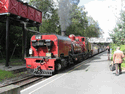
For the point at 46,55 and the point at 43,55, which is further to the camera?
the point at 43,55

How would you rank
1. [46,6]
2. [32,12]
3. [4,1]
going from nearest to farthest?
[4,1] < [32,12] < [46,6]

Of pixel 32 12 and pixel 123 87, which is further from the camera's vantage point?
pixel 32 12

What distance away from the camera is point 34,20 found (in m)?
14.2

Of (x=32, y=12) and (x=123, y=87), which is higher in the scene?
(x=32, y=12)

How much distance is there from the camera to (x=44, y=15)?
24438 mm

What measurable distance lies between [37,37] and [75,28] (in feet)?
71.1

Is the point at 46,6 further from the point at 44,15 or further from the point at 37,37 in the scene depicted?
the point at 37,37

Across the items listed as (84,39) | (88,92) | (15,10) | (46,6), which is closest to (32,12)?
(15,10)

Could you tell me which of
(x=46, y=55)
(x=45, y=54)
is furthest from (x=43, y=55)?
(x=46, y=55)

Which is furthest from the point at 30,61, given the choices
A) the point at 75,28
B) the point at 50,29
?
the point at 75,28

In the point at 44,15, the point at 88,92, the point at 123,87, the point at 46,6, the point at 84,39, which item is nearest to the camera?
the point at 88,92

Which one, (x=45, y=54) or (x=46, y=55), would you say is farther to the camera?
(x=45, y=54)

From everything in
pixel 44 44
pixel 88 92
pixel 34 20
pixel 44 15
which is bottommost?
pixel 88 92

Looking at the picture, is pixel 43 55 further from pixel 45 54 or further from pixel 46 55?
pixel 46 55
